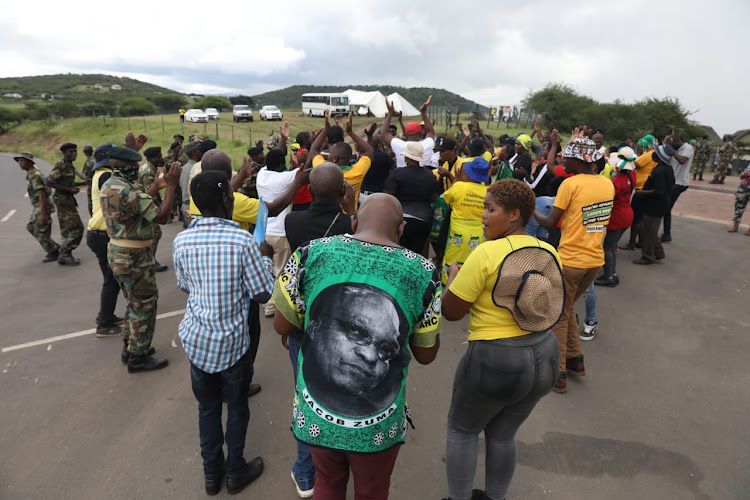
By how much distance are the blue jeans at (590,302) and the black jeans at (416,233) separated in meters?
1.95

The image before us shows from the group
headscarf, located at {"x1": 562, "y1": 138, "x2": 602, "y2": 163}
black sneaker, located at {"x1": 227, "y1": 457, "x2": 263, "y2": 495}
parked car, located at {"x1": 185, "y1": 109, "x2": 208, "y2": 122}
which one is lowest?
black sneaker, located at {"x1": 227, "y1": 457, "x2": 263, "y2": 495}

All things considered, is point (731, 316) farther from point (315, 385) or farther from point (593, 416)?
point (315, 385)

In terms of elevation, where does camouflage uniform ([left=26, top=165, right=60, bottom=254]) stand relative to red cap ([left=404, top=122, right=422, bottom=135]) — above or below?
below

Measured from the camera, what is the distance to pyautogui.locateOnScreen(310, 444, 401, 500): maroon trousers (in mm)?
1882

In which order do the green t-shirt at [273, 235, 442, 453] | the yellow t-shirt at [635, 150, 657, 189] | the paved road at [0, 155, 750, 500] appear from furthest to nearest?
the yellow t-shirt at [635, 150, 657, 189]
the paved road at [0, 155, 750, 500]
the green t-shirt at [273, 235, 442, 453]

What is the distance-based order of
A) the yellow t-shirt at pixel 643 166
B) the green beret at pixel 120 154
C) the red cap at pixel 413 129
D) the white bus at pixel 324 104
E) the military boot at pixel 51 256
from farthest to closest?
the white bus at pixel 324 104 → the military boot at pixel 51 256 → the yellow t-shirt at pixel 643 166 → the red cap at pixel 413 129 → the green beret at pixel 120 154

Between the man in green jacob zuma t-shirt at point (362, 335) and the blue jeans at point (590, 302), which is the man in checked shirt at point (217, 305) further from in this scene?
the blue jeans at point (590, 302)

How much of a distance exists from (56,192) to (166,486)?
6.48 metres

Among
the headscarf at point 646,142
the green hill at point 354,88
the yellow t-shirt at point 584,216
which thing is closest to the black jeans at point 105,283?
the yellow t-shirt at point 584,216

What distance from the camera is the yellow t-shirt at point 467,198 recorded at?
4602mm

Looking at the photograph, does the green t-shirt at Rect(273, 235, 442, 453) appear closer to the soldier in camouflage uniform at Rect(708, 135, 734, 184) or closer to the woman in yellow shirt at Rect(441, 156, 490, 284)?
the woman in yellow shirt at Rect(441, 156, 490, 284)

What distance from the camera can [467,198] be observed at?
463cm

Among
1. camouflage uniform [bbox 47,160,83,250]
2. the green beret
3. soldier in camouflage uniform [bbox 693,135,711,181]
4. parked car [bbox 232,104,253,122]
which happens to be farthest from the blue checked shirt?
parked car [bbox 232,104,253,122]

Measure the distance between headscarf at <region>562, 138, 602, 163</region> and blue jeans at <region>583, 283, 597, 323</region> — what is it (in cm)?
155
